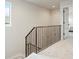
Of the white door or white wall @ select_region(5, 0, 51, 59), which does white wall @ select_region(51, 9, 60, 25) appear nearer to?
white wall @ select_region(5, 0, 51, 59)

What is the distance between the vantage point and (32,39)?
7820 millimetres

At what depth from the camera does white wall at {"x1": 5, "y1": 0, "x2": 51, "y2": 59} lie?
21.8 feet

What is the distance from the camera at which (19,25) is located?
287 inches

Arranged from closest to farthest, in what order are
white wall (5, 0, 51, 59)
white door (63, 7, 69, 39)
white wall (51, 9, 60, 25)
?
1. white wall (5, 0, 51, 59)
2. white door (63, 7, 69, 39)
3. white wall (51, 9, 60, 25)

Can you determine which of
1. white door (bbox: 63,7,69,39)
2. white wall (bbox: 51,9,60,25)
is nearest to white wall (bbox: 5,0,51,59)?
white wall (bbox: 51,9,60,25)

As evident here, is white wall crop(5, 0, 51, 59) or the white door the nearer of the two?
white wall crop(5, 0, 51, 59)

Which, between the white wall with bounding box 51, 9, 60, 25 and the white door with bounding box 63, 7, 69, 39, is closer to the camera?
the white door with bounding box 63, 7, 69, 39

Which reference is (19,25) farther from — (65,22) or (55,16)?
(55,16)

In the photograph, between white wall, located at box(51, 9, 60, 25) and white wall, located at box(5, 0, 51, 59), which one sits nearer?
white wall, located at box(5, 0, 51, 59)

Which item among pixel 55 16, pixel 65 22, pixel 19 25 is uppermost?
pixel 55 16

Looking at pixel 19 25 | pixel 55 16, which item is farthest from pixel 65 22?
pixel 19 25

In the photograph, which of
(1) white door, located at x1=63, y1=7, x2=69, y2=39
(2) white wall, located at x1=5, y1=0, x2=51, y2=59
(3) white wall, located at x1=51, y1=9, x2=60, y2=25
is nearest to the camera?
(2) white wall, located at x1=5, y1=0, x2=51, y2=59

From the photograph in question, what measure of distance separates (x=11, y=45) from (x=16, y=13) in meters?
1.90
